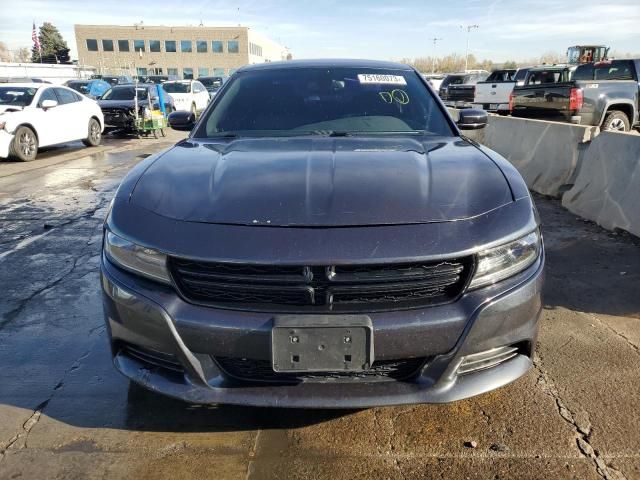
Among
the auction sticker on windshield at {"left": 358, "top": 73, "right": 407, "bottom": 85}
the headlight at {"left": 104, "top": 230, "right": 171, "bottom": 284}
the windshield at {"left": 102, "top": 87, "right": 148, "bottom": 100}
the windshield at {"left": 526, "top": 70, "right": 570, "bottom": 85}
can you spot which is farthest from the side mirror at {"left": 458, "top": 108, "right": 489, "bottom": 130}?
the windshield at {"left": 102, "top": 87, "right": 148, "bottom": 100}

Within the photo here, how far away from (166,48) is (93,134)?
231ft

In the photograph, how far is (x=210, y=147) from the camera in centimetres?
304

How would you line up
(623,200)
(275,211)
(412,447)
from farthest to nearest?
(623,200), (412,447), (275,211)

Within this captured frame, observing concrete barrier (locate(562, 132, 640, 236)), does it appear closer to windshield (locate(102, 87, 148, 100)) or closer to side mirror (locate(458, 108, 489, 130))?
side mirror (locate(458, 108, 489, 130))

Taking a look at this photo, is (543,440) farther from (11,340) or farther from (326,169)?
(11,340)

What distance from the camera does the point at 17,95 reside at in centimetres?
1185

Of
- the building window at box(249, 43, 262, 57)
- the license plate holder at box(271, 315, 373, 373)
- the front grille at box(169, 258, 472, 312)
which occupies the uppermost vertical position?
the building window at box(249, 43, 262, 57)

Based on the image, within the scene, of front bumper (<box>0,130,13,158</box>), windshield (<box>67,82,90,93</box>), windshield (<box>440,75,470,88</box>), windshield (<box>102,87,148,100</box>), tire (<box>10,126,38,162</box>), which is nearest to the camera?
front bumper (<box>0,130,13,158</box>)

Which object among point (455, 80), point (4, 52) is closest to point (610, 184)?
point (455, 80)

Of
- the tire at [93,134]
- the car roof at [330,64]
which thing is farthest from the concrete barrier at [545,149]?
the tire at [93,134]

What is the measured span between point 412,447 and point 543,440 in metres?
0.61

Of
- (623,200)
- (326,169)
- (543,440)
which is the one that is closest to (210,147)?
(326,169)

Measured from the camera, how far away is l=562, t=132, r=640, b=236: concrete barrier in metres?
5.32

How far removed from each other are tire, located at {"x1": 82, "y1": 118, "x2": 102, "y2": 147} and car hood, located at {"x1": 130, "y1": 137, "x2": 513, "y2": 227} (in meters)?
12.5
